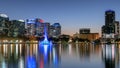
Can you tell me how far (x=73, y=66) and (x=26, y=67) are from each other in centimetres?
638

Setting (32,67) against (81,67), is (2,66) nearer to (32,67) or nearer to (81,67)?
(32,67)

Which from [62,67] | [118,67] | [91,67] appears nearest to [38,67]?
[62,67]

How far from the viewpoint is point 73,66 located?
37625 mm

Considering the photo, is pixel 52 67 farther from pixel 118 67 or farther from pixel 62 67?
pixel 118 67

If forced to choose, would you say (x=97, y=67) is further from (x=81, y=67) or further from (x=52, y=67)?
(x=52, y=67)

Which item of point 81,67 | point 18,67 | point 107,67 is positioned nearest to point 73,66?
point 81,67

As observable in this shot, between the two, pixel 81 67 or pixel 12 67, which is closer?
pixel 12 67

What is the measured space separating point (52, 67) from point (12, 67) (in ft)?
14.1

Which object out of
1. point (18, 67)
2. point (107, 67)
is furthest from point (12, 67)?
point (107, 67)

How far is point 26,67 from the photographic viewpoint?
1321 inches

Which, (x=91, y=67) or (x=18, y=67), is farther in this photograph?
(x=91, y=67)

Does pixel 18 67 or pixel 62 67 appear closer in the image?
pixel 18 67

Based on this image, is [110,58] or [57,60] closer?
[57,60]

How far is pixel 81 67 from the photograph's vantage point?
36.3 m
